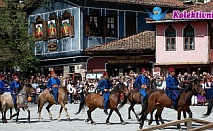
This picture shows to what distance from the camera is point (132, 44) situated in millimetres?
41594

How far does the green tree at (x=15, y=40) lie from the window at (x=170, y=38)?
36.9 ft

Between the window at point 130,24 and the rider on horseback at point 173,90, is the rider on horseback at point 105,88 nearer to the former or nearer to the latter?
the rider on horseback at point 173,90

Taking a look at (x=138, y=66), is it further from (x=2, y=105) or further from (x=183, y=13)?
(x=2, y=105)

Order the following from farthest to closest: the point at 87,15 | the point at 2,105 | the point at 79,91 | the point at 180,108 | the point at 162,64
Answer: the point at 87,15 < the point at 162,64 < the point at 79,91 < the point at 2,105 < the point at 180,108

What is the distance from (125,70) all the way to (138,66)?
113 cm

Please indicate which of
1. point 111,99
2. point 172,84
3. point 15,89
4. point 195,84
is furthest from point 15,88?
point 195,84

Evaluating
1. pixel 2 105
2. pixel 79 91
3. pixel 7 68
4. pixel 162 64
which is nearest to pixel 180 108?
pixel 2 105

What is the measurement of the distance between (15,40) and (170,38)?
1247 cm

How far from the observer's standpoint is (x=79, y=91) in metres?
36.0

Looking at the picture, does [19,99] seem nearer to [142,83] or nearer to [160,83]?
[142,83]

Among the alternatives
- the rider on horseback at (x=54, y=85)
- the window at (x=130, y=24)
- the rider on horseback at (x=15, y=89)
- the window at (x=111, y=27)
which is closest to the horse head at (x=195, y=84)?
the rider on horseback at (x=54, y=85)

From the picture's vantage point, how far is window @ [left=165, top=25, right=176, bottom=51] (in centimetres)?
3862

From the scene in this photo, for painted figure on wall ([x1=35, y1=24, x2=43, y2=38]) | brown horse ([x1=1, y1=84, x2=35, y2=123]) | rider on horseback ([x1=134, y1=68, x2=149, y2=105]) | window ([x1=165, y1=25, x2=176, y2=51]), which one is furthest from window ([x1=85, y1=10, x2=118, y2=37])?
rider on horseback ([x1=134, y1=68, x2=149, y2=105])

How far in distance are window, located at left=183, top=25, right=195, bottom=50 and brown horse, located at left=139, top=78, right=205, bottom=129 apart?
20.1 meters
